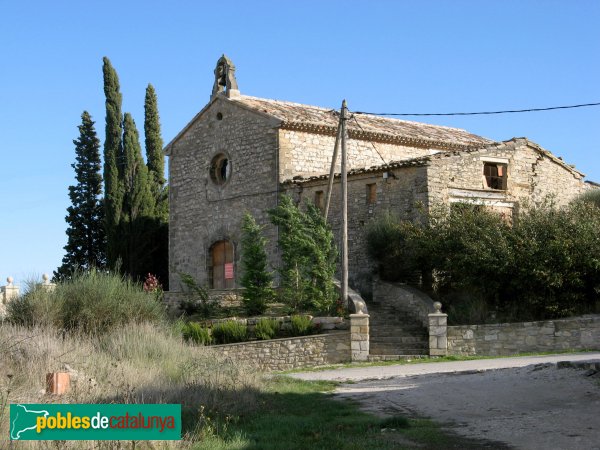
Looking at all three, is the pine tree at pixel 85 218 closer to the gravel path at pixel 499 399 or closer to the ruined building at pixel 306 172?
the ruined building at pixel 306 172

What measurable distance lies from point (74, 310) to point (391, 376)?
7.49m

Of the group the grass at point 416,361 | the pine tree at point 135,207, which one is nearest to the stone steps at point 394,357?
the grass at point 416,361

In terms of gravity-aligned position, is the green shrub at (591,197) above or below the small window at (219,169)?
below

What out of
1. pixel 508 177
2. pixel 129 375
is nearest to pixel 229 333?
pixel 129 375

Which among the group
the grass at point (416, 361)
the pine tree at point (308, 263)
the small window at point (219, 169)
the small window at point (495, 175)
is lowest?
the grass at point (416, 361)

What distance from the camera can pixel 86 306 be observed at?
19.5 metres

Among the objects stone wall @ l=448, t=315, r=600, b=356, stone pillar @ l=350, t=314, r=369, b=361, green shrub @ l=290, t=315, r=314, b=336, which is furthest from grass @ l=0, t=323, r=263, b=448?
stone wall @ l=448, t=315, r=600, b=356

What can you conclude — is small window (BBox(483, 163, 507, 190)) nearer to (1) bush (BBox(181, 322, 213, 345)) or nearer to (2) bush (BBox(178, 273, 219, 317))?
(2) bush (BBox(178, 273, 219, 317))

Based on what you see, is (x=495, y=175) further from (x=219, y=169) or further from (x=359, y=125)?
(x=219, y=169)

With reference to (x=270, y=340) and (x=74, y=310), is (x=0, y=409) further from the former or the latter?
(x=270, y=340)

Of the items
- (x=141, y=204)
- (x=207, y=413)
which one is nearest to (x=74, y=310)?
(x=207, y=413)

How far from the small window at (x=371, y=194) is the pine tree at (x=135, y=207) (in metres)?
12.6

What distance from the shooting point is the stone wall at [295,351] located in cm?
2170

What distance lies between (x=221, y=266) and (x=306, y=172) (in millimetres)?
5032
